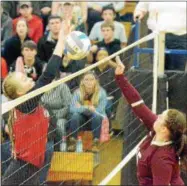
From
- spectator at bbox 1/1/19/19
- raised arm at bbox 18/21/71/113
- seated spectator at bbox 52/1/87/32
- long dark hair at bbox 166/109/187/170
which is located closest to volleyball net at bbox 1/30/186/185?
raised arm at bbox 18/21/71/113

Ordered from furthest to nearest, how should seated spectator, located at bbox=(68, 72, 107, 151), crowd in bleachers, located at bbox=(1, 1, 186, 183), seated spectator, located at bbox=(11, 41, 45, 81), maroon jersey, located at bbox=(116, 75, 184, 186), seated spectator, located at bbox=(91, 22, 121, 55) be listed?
1. seated spectator, located at bbox=(91, 22, 121, 55)
2. seated spectator, located at bbox=(11, 41, 45, 81)
3. seated spectator, located at bbox=(68, 72, 107, 151)
4. crowd in bleachers, located at bbox=(1, 1, 186, 183)
5. maroon jersey, located at bbox=(116, 75, 184, 186)

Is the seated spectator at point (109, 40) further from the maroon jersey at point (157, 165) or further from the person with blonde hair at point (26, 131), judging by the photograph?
the maroon jersey at point (157, 165)

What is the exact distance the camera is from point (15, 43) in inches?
324

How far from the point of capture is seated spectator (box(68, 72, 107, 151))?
5.23m

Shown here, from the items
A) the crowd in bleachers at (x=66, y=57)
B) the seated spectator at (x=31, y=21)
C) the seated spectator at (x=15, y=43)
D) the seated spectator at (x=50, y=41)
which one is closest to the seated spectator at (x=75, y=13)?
the crowd in bleachers at (x=66, y=57)

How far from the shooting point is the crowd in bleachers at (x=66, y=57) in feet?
16.5

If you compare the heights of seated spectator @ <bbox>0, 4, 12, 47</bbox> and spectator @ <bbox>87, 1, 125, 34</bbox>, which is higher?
spectator @ <bbox>87, 1, 125, 34</bbox>

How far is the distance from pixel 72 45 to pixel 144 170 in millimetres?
1697

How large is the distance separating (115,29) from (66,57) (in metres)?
1.57

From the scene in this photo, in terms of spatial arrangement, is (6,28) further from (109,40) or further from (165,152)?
(165,152)

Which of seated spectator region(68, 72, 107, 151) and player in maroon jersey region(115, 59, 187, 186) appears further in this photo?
seated spectator region(68, 72, 107, 151)

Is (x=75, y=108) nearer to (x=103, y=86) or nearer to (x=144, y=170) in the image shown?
(x=103, y=86)

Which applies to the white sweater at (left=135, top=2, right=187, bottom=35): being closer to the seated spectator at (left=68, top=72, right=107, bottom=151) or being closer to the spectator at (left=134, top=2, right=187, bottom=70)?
the spectator at (left=134, top=2, right=187, bottom=70)

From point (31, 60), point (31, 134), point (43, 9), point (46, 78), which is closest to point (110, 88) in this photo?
point (46, 78)
